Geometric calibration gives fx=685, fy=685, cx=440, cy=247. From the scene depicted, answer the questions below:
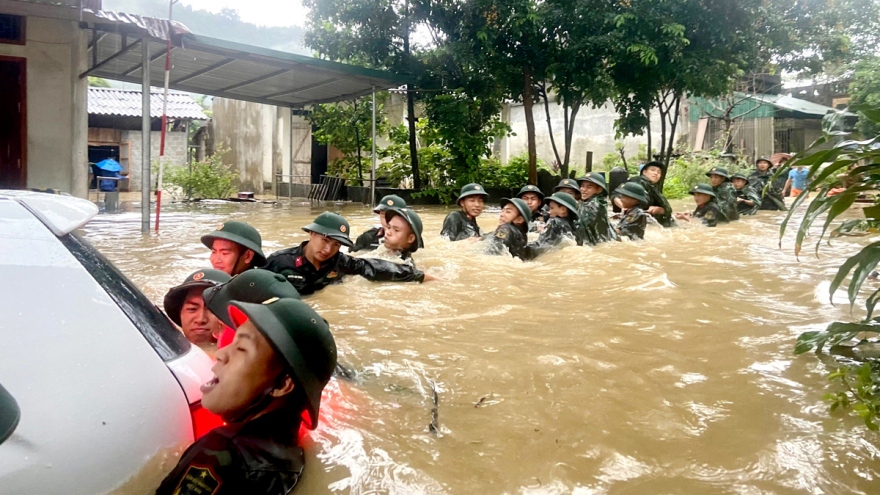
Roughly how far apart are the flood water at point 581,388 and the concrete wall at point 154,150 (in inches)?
682

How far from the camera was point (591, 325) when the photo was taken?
176 inches

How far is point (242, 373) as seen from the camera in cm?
183

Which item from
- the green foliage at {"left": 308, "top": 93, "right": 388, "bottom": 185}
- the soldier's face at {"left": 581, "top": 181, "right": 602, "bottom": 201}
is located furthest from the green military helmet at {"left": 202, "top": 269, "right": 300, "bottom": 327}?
the green foliage at {"left": 308, "top": 93, "right": 388, "bottom": 185}

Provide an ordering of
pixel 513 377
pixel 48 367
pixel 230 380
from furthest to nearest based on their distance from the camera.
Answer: pixel 513 377 < pixel 230 380 < pixel 48 367

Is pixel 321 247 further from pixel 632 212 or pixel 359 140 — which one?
pixel 359 140

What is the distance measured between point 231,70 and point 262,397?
12136mm

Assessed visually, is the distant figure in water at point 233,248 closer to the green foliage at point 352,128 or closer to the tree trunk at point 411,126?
the tree trunk at point 411,126

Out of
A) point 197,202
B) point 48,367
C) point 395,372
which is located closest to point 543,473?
point 395,372

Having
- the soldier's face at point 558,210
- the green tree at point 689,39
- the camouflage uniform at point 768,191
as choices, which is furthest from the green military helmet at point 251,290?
the camouflage uniform at point 768,191

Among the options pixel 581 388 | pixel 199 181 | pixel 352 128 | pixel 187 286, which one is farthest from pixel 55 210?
pixel 199 181

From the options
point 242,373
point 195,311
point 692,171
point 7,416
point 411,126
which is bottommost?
point 195,311

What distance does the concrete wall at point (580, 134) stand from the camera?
23.1 meters

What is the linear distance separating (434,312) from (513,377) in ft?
5.06

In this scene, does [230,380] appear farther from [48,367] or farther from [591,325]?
[591,325]
